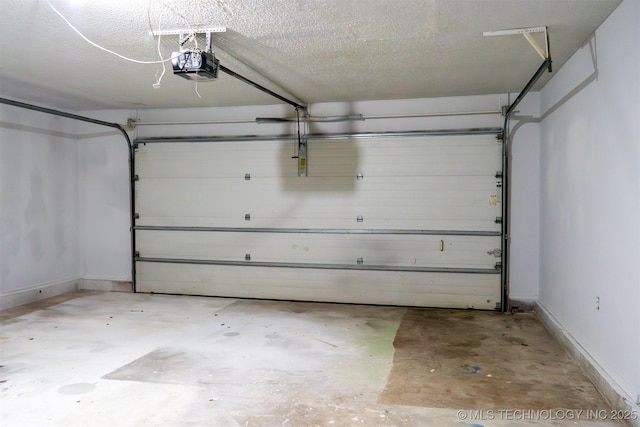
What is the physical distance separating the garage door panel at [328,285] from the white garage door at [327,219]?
0.01 metres

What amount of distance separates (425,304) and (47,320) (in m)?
4.38

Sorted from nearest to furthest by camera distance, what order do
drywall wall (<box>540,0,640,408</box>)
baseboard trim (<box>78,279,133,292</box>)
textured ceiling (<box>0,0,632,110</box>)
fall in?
drywall wall (<box>540,0,640,408</box>) → textured ceiling (<box>0,0,632,110</box>) → baseboard trim (<box>78,279,133,292</box>)

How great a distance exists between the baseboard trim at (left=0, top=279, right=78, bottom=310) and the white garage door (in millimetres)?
1024

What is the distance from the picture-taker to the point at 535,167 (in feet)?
17.9

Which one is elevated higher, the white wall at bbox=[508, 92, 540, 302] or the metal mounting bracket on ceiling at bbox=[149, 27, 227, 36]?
the metal mounting bracket on ceiling at bbox=[149, 27, 227, 36]

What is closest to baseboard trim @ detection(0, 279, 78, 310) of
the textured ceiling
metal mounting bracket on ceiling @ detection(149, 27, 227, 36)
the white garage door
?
the white garage door

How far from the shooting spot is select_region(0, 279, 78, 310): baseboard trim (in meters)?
5.73

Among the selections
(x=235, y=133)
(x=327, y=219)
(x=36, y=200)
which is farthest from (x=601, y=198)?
(x=36, y=200)

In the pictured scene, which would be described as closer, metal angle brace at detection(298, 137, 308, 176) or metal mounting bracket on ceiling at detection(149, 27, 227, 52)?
metal mounting bracket on ceiling at detection(149, 27, 227, 52)

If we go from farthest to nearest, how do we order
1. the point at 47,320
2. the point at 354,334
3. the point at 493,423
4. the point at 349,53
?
the point at 47,320 < the point at 354,334 < the point at 349,53 < the point at 493,423

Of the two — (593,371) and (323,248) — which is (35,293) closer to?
(323,248)

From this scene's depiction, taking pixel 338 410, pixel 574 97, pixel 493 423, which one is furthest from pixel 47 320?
pixel 574 97

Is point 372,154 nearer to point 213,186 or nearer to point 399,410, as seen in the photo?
point 213,186

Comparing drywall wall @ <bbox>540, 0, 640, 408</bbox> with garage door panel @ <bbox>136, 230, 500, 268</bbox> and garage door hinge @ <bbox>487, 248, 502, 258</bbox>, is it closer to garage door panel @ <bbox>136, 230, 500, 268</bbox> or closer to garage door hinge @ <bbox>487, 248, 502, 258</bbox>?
garage door hinge @ <bbox>487, 248, 502, 258</bbox>
